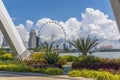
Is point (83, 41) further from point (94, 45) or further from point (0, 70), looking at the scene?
point (0, 70)

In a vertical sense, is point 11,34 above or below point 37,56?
above

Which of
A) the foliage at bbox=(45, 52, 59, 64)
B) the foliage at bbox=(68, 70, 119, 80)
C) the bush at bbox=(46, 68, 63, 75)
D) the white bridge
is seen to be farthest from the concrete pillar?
the foliage at bbox=(68, 70, 119, 80)

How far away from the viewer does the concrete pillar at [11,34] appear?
64.0 ft

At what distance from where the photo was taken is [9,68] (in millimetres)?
17234

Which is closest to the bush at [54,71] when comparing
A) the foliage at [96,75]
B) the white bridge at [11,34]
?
the foliage at [96,75]

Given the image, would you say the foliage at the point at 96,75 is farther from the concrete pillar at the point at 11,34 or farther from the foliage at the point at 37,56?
the foliage at the point at 37,56

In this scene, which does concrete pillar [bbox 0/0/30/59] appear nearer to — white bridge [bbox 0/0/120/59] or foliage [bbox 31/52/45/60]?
white bridge [bbox 0/0/120/59]

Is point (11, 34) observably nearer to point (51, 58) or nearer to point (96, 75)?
point (51, 58)

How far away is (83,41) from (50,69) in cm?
855

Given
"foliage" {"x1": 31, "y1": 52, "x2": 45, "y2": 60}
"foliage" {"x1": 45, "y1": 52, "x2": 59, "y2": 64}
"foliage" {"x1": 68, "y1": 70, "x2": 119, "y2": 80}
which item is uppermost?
"foliage" {"x1": 31, "y1": 52, "x2": 45, "y2": 60}

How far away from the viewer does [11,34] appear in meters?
20.0

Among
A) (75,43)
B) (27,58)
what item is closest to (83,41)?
(75,43)

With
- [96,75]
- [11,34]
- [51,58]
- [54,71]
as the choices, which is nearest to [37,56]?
[11,34]

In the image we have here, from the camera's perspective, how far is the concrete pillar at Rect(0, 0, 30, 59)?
64.0 feet
